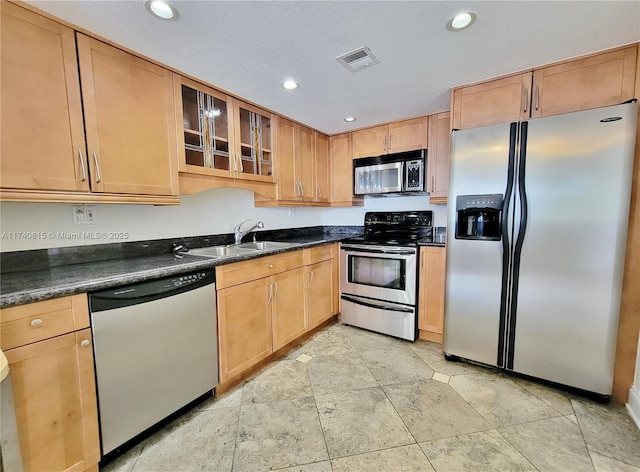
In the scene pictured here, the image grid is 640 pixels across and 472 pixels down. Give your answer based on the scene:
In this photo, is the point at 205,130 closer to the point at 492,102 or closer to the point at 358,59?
the point at 358,59

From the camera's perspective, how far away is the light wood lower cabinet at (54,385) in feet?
3.51

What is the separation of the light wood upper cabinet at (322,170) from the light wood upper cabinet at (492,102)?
153 cm

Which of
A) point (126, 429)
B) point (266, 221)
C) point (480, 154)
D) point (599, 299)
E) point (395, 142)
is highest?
point (395, 142)

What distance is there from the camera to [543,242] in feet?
5.99

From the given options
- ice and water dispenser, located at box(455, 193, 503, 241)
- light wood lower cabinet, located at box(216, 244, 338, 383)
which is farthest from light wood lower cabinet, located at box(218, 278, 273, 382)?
ice and water dispenser, located at box(455, 193, 503, 241)

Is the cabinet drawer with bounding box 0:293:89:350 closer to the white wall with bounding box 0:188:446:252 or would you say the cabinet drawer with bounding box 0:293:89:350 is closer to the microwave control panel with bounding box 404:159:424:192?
the white wall with bounding box 0:188:446:252

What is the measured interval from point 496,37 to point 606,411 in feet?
7.82

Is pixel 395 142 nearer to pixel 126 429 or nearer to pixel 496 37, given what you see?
pixel 496 37

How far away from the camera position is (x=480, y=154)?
199 cm

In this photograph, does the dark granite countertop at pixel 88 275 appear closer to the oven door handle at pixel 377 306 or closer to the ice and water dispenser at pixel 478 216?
the oven door handle at pixel 377 306

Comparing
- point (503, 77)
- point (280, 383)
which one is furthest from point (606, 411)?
point (503, 77)

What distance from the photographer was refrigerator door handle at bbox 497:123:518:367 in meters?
1.88

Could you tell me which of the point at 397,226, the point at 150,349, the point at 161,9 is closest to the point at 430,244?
the point at 397,226

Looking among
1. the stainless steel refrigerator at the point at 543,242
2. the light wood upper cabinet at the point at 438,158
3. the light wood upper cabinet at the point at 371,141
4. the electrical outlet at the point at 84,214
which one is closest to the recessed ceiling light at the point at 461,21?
the stainless steel refrigerator at the point at 543,242
